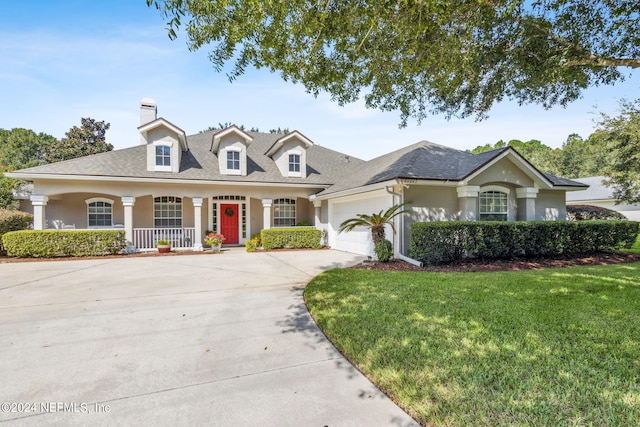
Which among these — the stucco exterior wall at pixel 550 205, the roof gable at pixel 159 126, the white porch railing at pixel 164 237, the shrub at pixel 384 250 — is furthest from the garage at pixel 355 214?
the roof gable at pixel 159 126

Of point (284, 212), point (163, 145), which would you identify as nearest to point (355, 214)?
point (284, 212)

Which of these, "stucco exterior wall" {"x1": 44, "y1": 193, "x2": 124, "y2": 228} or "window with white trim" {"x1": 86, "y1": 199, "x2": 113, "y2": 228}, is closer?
"stucco exterior wall" {"x1": 44, "y1": 193, "x2": 124, "y2": 228}

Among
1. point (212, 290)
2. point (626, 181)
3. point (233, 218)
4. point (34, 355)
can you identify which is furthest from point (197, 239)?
point (626, 181)

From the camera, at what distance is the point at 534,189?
38.9 feet

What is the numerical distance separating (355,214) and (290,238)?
344cm

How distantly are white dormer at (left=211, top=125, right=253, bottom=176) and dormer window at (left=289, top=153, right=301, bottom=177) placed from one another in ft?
7.82

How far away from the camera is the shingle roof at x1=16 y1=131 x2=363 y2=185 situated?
12836 mm

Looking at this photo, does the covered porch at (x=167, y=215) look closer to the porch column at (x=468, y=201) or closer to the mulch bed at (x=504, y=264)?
the mulch bed at (x=504, y=264)

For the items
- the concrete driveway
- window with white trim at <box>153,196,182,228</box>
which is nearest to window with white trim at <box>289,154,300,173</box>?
window with white trim at <box>153,196,182,228</box>

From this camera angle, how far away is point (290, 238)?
1443cm

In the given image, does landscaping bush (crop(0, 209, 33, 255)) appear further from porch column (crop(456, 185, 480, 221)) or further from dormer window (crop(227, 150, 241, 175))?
porch column (crop(456, 185, 480, 221))

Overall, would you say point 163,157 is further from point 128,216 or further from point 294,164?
point 294,164

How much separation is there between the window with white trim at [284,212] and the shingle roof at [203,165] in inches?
74.3

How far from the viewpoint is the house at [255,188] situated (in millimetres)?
11102
